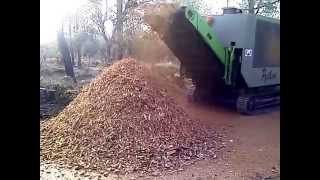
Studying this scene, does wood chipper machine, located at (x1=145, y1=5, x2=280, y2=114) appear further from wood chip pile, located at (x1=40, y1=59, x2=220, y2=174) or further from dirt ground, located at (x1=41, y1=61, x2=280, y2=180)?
wood chip pile, located at (x1=40, y1=59, x2=220, y2=174)

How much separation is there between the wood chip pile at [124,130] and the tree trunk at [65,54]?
663 mm

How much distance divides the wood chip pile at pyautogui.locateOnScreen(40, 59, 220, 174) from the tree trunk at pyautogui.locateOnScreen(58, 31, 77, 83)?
0.66 metres

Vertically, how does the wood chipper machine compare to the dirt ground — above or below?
above

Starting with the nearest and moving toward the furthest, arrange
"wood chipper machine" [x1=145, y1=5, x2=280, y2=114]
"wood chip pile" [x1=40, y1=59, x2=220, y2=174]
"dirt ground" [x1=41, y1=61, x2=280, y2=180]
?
1. "dirt ground" [x1=41, y1=61, x2=280, y2=180]
2. "wood chip pile" [x1=40, y1=59, x2=220, y2=174]
3. "wood chipper machine" [x1=145, y1=5, x2=280, y2=114]

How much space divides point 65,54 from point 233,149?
2.95 meters

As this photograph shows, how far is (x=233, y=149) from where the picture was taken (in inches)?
168

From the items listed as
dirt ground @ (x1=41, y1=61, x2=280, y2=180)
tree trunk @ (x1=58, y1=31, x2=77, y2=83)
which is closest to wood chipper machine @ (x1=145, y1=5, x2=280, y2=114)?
dirt ground @ (x1=41, y1=61, x2=280, y2=180)

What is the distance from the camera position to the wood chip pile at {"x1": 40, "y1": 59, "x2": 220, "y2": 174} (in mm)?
Answer: 3873

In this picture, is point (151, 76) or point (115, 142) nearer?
point (115, 142)
